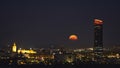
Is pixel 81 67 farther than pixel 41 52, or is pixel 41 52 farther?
pixel 41 52

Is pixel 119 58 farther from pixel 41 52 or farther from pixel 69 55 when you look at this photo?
pixel 41 52

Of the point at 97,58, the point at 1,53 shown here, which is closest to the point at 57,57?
the point at 97,58

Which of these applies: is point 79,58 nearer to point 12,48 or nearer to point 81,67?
point 81,67

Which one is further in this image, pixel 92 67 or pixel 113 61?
pixel 113 61

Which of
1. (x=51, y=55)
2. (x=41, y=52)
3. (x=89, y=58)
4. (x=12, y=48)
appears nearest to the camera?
(x=89, y=58)

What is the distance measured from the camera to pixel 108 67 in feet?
232

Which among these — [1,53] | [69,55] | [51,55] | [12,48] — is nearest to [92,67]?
[69,55]

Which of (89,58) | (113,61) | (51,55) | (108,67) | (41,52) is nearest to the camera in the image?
(108,67)

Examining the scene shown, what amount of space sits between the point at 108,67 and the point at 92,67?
4.25 metres

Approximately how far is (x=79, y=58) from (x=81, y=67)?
19.4m

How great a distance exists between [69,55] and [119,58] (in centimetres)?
1166

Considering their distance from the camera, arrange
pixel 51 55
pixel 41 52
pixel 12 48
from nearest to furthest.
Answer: pixel 51 55 → pixel 41 52 → pixel 12 48

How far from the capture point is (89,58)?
91.9 meters

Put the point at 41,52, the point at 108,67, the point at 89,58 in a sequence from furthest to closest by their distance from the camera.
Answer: the point at 41,52, the point at 89,58, the point at 108,67
